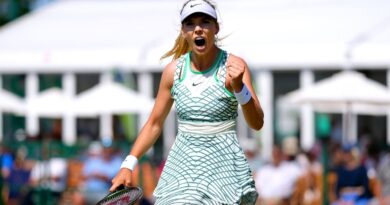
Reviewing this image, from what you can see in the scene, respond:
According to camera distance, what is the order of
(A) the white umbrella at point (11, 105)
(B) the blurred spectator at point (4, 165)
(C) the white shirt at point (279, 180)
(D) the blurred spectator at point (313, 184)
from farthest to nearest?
1. (A) the white umbrella at point (11, 105)
2. (B) the blurred spectator at point (4, 165)
3. (C) the white shirt at point (279, 180)
4. (D) the blurred spectator at point (313, 184)

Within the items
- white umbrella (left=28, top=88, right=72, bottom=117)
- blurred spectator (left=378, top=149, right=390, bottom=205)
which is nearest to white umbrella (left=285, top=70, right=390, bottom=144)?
blurred spectator (left=378, top=149, right=390, bottom=205)

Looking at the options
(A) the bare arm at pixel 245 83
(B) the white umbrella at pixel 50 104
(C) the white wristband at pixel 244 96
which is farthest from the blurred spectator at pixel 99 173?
(C) the white wristband at pixel 244 96

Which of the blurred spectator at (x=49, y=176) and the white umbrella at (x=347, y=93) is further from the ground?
the white umbrella at (x=347, y=93)

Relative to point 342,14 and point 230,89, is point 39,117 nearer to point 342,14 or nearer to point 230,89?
point 342,14

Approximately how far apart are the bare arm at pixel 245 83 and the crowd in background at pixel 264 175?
8.01 meters

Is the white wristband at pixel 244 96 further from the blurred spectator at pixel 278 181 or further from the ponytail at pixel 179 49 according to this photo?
the blurred spectator at pixel 278 181

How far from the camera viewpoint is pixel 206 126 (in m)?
6.45

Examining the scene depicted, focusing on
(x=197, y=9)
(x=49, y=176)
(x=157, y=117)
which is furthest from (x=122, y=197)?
(x=49, y=176)

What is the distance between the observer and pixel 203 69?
6.53 meters

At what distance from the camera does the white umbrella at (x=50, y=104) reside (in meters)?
22.9

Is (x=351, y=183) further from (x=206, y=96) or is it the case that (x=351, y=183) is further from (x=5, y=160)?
(x=206, y=96)

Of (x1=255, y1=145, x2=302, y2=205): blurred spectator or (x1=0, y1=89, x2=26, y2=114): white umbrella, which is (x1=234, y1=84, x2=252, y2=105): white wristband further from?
(x1=0, y1=89, x2=26, y2=114): white umbrella

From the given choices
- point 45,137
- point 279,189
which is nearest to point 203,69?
point 279,189

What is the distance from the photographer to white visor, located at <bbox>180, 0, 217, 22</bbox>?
637 centimetres
